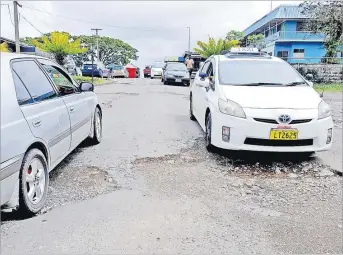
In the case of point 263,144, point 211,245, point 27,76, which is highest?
point 27,76

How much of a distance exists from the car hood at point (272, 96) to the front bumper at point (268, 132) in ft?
0.39

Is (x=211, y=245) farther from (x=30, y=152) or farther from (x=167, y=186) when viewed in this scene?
(x=30, y=152)

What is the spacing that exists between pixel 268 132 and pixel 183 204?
169 cm

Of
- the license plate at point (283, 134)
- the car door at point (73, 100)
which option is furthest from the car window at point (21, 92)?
the license plate at point (283, 134)

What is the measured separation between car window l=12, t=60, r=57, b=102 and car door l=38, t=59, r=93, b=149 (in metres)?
0.23

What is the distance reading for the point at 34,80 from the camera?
12.2 feet

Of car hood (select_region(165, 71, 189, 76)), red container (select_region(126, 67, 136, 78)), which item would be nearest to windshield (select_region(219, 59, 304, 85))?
car hood (select_region(165, 71, 189, 76))

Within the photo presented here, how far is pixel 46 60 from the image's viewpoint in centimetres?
445

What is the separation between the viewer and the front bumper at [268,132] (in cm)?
464

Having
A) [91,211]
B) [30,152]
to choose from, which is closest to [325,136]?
[91,211]

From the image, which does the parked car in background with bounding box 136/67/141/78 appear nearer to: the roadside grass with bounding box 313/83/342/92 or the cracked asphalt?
the roadside grass with bounding box 313/83/342/92

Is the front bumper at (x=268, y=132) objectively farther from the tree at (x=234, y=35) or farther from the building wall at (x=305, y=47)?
the tree at (x=234, y=35)

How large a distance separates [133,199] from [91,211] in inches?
19.3

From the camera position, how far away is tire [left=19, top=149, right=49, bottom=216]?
3.08 m
